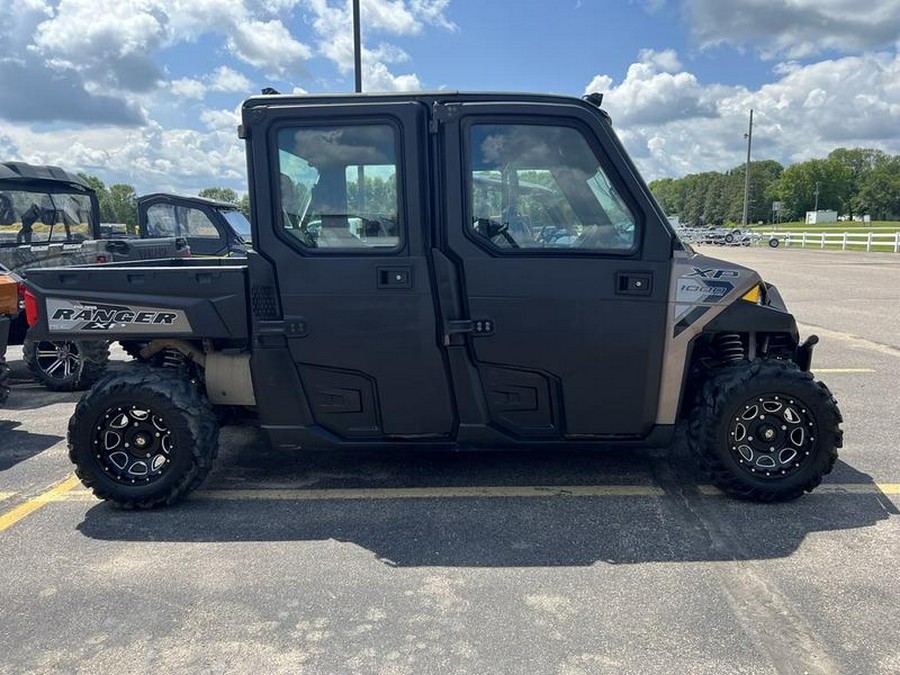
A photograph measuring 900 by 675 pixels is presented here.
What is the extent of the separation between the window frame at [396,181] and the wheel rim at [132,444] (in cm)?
131

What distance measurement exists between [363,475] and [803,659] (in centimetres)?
269

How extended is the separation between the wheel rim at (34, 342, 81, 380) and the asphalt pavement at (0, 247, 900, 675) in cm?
227

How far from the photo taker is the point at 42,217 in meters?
9.20

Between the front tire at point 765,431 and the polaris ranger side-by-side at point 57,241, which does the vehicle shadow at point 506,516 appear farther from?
the polaris ranger side-by-side at point 57,241

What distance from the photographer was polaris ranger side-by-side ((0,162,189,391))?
6.74m

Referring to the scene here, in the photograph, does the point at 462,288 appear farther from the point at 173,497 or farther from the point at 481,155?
the point at 173,497

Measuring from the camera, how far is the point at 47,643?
264cm

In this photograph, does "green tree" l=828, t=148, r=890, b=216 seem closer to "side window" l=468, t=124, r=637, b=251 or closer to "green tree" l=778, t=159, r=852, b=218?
"green tree" l=778, t=159, r=852, b=218

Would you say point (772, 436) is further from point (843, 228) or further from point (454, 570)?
point (843, 228)

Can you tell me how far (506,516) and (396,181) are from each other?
197 centimetres

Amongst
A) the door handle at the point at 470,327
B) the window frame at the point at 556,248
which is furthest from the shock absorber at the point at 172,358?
the window frame at the point at 556,248

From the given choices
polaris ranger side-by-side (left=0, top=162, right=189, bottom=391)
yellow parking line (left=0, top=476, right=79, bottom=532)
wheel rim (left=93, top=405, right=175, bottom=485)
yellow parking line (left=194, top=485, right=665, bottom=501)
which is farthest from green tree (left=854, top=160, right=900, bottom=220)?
yellow parking line (left=0, top=476, right=79, bottom=532)

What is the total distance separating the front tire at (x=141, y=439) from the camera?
12.3ft

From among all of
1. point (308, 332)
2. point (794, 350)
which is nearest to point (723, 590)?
point (794, 350)
